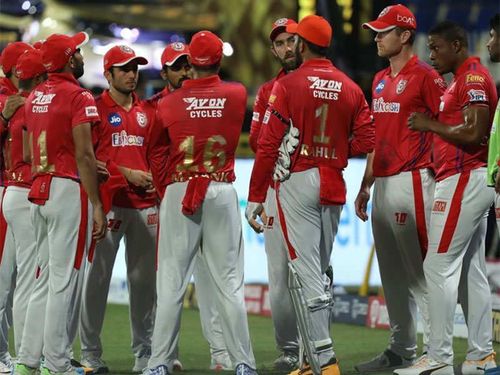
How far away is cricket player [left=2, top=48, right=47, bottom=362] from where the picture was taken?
1012 cm

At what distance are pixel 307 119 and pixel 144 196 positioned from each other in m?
1.93

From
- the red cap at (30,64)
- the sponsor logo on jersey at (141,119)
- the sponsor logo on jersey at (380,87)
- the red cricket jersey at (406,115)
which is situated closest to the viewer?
the red cricket jersey at (406,115)

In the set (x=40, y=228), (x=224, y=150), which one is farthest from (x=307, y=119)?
(x=40, y=228)

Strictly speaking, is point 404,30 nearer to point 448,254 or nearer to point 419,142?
point 419,142

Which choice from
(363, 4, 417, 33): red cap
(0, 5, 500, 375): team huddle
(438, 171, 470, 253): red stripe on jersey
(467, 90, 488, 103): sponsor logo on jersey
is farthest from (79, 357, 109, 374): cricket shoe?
(467, 90, 488, 103): sponsor logo on jersey

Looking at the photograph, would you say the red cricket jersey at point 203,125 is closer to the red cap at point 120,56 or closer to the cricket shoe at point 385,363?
the red cap at point 120,56

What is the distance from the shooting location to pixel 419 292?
10352mm

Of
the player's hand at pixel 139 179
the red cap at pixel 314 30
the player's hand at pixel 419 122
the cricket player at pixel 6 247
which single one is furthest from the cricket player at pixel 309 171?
the cricket player at pixel 6 247

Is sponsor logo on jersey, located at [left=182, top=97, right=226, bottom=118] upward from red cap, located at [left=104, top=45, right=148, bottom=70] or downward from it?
downward

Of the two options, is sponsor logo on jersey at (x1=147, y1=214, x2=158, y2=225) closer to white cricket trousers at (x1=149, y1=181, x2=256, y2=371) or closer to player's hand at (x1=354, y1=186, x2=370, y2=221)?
white cricket trousers at (x1=149, y1=181, x2=256, y2=371)

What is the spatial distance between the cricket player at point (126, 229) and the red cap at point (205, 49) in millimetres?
1084

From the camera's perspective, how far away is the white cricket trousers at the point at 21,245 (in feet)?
33.2

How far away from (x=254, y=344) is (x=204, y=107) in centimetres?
353

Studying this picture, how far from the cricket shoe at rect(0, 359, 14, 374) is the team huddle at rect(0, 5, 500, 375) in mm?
12
